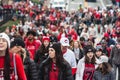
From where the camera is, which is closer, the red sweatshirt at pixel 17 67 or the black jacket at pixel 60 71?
the red sweatshirt at pixel 17 67

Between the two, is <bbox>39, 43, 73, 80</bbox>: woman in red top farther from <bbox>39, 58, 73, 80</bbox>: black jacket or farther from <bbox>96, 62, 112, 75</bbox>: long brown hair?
<bbox>96, 62, 112, 75</bbox>: long brown hair

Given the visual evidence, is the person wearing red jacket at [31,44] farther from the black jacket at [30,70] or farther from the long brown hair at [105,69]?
the black jacket at [30,70]

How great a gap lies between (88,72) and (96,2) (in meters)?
58.6

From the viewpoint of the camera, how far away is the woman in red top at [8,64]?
6.26 m

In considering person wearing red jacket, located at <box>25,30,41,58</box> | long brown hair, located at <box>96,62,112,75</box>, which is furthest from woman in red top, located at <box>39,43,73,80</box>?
person wearing red jacket, located at <box>25,30,41,58</box>

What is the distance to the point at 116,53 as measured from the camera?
13.9 m

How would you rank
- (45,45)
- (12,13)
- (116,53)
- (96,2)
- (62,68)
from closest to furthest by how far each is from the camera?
(62,68) → (45,45) → (116,53) → (12,13) → (96,2)

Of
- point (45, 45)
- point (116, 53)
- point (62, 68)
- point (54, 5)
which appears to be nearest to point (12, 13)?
point (54, 5)

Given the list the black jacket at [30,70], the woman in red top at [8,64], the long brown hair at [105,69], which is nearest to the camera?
the woman in red top at [8,64]

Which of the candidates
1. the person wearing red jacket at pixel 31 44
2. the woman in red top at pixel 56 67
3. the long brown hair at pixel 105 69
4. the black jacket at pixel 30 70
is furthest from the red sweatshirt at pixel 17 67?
the person wearing red jacket at pixel 31 44

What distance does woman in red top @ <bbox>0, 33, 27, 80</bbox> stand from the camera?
6.26m

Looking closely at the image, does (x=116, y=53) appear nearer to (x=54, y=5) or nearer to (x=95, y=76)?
(x=95, y=76)

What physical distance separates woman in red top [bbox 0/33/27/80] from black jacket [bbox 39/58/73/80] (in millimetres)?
2036

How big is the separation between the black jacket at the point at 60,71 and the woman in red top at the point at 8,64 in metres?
2.04
